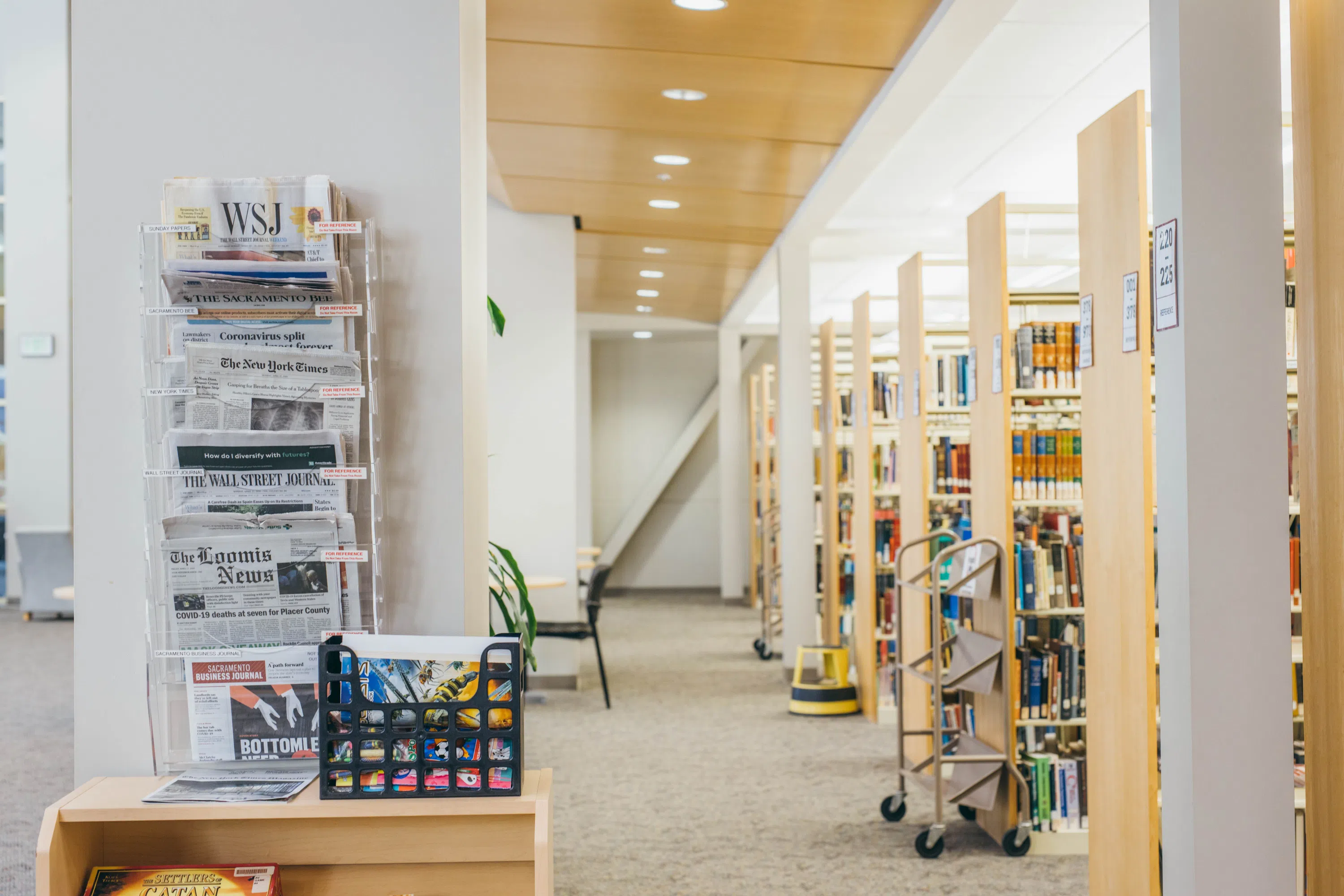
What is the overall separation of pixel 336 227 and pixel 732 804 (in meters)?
3.35

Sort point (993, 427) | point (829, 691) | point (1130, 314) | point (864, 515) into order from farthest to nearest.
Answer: point (829, 691), point (864, 515), point (993, 427), point (1130, 314)

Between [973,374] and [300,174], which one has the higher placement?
[300,174]

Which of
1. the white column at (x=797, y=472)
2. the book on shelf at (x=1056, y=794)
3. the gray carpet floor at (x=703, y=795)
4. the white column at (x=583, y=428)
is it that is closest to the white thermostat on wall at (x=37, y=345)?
the gray carpet floor at (x=703, y=795)

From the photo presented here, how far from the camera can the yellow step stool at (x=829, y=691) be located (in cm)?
624

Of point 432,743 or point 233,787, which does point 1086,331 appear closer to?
point 432,743

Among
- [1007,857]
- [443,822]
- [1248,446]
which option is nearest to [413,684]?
[443,822]

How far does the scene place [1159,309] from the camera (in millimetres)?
2375

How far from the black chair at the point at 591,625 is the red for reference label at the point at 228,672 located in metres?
4.40

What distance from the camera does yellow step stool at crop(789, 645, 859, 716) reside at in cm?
624

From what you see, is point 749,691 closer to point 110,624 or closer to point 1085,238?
point 1085,238

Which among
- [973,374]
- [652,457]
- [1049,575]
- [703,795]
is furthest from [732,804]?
[652,457]

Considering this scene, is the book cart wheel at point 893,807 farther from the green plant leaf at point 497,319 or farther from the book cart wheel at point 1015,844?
the green plant leaf at point 497,319

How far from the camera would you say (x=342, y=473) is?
1.84m

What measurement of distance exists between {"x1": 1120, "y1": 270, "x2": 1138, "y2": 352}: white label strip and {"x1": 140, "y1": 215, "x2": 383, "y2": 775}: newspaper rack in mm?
2076
